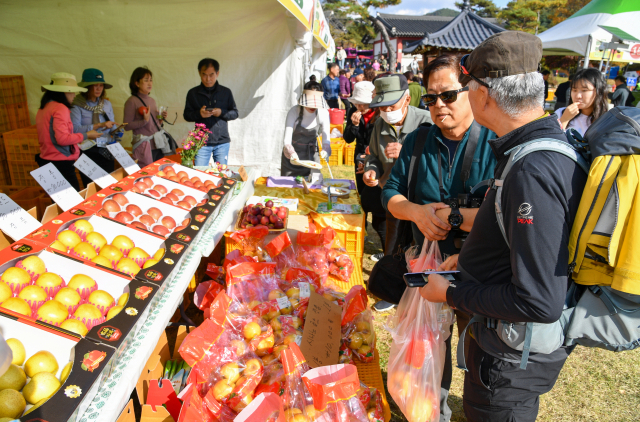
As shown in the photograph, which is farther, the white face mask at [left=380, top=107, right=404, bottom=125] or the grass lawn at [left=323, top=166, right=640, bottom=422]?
the white face mask at [left=380, top=107, right=404, bottom=125]

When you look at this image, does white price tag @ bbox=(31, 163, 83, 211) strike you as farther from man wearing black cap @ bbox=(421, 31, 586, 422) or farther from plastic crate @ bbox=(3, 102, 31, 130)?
plastic crate @ bbox=(3, 102, 31, 130)

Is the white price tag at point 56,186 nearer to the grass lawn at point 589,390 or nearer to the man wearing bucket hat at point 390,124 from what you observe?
the man wearing bucket hat at point 390,124

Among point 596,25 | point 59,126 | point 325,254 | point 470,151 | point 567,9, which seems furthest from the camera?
point 567,9

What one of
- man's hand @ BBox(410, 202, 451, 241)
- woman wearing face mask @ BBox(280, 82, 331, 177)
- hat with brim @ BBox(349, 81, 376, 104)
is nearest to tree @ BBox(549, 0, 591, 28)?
hat with brim @ BBox(349, 81, 376, 104)

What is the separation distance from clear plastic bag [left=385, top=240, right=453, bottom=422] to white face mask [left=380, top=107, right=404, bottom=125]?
4.13 ft

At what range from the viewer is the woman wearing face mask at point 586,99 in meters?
3.62

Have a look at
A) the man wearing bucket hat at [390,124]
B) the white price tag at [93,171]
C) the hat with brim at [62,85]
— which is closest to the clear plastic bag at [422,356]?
the man wearing bucket hat at [390,124]

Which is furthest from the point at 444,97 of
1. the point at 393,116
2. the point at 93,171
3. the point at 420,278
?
the point at 93,171

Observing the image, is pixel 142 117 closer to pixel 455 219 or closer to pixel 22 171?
pixel 22 171

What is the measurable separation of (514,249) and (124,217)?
2.01m

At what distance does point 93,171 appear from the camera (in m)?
2.41

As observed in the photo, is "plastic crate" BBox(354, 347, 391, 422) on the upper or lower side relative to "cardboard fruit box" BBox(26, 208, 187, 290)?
lower

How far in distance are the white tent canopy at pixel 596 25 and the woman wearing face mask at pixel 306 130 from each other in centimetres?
760

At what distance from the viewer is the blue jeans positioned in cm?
452
